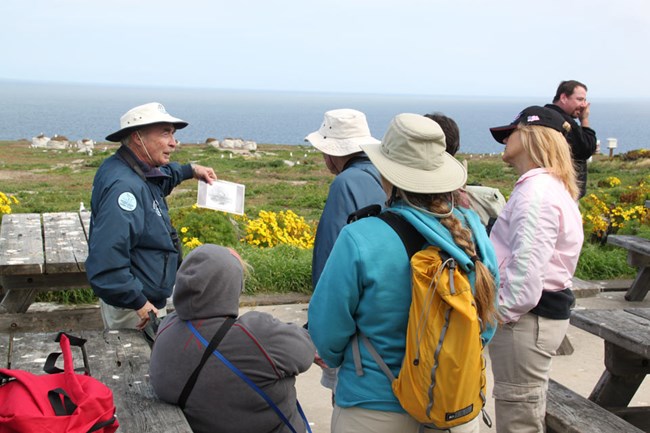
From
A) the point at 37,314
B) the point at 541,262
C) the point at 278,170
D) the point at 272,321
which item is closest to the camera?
the point at 272,321

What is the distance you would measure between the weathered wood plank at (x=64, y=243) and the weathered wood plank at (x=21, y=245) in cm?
6

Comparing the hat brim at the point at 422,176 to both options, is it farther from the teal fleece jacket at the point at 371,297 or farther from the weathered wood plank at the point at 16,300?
the weathered wood plank at the point at 16,300

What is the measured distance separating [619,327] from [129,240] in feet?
9.43

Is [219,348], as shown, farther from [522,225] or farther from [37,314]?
[37,314]

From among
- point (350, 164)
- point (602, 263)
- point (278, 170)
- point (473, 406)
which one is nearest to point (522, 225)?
point (350, 164)

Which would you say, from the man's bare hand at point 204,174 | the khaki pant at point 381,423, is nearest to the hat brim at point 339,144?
the man's bare hand at point 204,174

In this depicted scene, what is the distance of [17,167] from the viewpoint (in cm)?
2884

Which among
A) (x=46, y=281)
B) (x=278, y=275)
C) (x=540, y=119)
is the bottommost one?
(x=278, y=275)

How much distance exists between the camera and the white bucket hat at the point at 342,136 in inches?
163

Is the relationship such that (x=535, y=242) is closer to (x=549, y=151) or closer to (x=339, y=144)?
(x=549, y=151)

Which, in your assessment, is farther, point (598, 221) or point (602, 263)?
point (598, 221)

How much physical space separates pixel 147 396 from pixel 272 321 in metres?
0.64

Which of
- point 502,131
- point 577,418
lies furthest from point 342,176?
point 577,418

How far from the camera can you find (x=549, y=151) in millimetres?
4004
